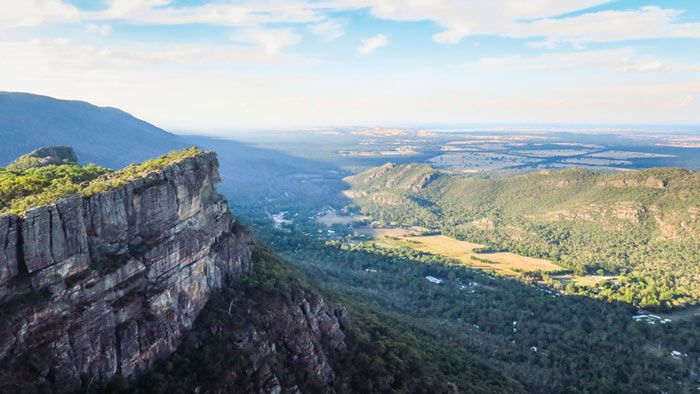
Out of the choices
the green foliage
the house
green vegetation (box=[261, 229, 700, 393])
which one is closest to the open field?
green vegetation (box=[261, 229, 700, 393])

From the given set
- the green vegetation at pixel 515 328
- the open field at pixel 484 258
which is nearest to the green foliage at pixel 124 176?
the green vegetation at pixel 515 328

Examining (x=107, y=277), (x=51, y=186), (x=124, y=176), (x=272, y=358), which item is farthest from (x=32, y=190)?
(x=272, y=358)

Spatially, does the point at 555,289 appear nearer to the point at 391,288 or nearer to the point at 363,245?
the point at 391,288

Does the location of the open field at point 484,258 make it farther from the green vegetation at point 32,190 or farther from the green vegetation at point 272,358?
the green vegetation at point 32,190

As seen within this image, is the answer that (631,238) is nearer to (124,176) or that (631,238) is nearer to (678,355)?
(678,355)

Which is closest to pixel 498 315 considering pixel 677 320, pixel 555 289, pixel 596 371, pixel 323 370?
pixel 596 371

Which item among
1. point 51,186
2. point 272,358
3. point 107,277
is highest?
point 51,186
